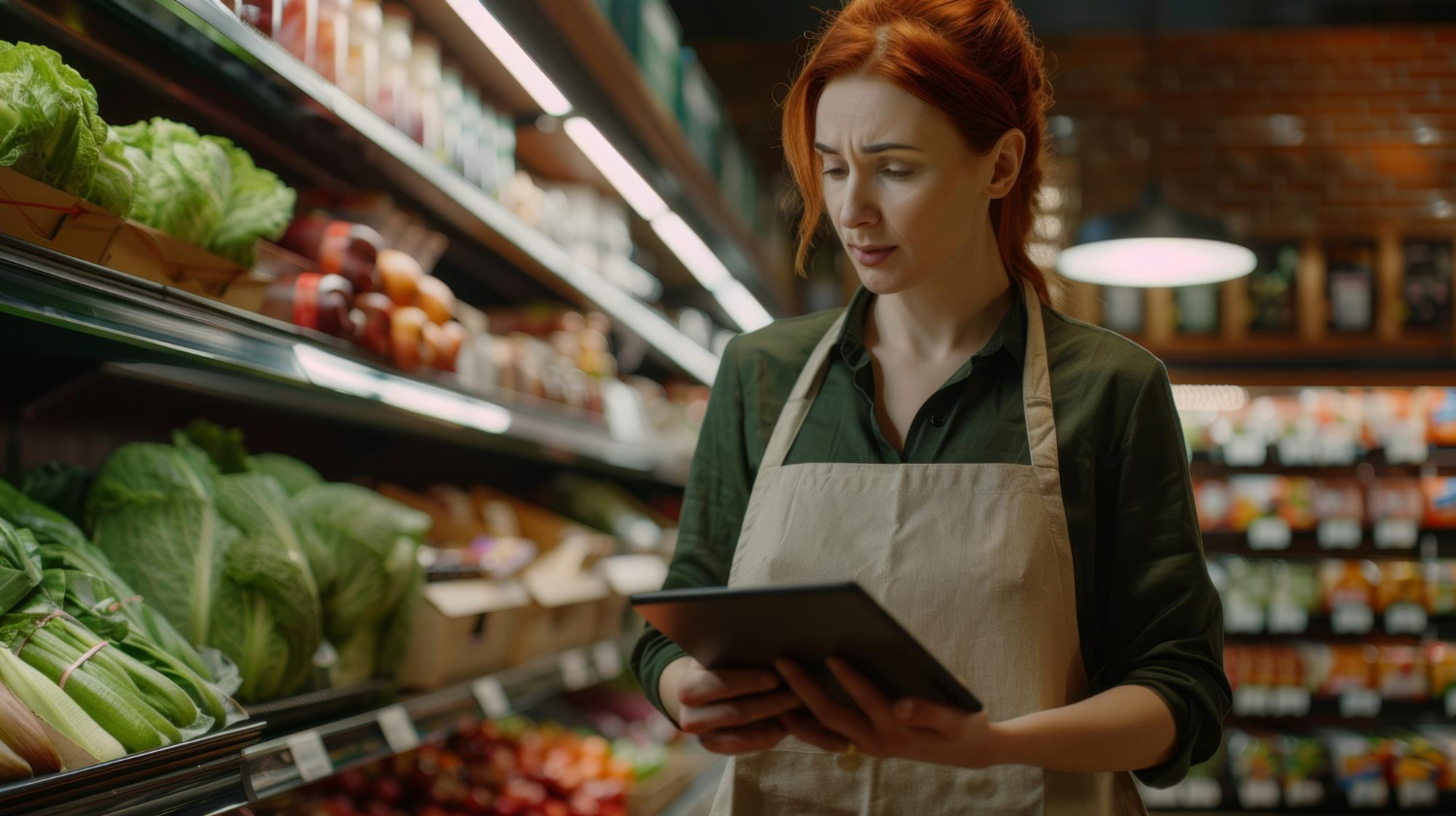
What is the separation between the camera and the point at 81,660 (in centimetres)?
135

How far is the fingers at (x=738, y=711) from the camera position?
45.2 inches

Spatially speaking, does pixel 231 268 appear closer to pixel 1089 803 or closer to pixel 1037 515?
pixel 1037 515

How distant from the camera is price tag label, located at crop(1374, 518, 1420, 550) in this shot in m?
6.12

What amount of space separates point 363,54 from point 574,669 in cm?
155

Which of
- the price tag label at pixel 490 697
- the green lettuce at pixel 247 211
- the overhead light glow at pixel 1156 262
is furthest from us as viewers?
the overhead light glow at pixel 1156 262

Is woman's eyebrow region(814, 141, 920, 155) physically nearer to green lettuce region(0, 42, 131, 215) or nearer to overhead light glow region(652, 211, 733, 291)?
green lettuce region(0, 42, 131, 215)

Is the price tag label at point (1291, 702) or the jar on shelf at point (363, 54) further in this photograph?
the price tag label at point (1291, 702)

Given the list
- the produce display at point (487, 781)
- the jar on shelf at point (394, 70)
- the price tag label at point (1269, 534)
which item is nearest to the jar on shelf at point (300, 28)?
the jar on shelf at point (394, 70)

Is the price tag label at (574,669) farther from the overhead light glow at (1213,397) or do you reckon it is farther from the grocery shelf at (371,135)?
the overhead light glow at (1213,397)

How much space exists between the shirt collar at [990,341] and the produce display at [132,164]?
2.77ft

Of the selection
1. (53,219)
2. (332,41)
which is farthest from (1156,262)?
(53,219)

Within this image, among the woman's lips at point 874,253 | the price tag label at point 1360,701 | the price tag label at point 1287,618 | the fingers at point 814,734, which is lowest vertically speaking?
the price tag label at point 1360,701

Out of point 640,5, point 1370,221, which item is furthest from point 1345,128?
point 640,5

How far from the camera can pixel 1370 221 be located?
648 centimetres
